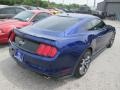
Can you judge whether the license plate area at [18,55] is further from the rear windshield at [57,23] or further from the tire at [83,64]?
the tire at [83,64]

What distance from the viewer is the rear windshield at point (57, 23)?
448 cm

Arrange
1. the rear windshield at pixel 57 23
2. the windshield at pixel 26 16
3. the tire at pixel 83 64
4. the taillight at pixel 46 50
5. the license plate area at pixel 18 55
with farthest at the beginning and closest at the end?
the windshield at pixel 26 16 < the rear windshield at pixel 57 23 < the tire at pixel 83 64 < the license plate area at pixel 18 55 < the taillight at pixel 46 50

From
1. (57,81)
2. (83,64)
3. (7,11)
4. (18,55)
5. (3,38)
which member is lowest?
(57,81)

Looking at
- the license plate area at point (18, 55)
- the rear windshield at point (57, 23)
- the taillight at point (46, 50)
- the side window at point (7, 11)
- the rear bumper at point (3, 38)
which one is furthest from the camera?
the side window at point (7, 11)

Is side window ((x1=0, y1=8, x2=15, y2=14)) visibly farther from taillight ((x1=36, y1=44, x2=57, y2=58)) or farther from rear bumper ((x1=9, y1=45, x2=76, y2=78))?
taillight ((x1=36, y1=44, x2=57, y2=58))

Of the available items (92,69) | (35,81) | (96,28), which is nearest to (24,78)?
(35,81)

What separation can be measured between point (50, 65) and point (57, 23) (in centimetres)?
150

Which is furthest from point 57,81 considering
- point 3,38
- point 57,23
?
point 3,38

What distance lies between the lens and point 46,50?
142 inches

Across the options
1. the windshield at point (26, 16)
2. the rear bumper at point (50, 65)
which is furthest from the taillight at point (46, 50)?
the windshield at point (26, 16)

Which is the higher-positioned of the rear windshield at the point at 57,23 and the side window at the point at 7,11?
the rear windshield at the point at 57,23

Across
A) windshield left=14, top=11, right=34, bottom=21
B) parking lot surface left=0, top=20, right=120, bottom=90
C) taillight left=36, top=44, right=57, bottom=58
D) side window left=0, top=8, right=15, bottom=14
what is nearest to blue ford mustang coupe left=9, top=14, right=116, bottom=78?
taillight left=36, top=44, right=57, bottom=58

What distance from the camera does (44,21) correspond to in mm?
5059

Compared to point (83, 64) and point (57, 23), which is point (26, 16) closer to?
point (57, 23)
